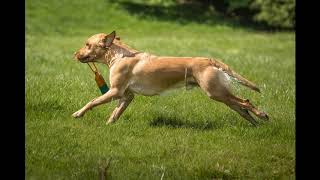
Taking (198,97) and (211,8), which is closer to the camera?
(198,97)

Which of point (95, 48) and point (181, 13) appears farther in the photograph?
point (181, 13)

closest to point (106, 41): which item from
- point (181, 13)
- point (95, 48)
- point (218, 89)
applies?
point (95, 48)

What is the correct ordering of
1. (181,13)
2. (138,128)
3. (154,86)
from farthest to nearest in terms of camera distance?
(181,13) < (154,86) < (138,128)

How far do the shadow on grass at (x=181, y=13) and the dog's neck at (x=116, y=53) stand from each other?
2726 mm

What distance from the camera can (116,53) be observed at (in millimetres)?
7414

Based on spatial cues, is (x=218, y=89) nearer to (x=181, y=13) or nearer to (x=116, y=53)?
(x=116, y=53)

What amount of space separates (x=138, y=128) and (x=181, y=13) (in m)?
5.32

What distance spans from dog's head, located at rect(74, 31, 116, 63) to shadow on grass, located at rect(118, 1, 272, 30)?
2.78 meters

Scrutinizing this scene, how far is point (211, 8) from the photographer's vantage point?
13477mm

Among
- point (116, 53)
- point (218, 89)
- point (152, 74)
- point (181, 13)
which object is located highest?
point (116, 53)
